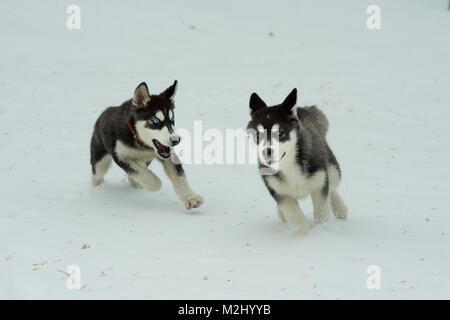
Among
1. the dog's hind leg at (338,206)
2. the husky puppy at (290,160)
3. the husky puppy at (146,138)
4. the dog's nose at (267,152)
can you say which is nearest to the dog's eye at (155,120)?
the husky puppy at (146,138)

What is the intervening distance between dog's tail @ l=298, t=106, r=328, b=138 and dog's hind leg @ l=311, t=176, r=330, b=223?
1048 millimetres

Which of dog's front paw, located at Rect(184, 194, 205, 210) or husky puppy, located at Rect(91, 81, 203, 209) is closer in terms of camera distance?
husky puppy, located at Rect(91, 81, 203, 209)

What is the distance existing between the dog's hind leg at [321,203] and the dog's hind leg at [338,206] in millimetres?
734

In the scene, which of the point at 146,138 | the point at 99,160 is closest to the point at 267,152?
the point at 146,138

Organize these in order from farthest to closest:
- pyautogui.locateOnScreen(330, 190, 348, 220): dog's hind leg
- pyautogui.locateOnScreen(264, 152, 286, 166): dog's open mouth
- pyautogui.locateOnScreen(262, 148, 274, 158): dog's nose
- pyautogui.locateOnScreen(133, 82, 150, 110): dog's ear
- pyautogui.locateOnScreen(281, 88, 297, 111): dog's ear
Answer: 1. pyautogui.locateOnScreen(133, 82, 150, 110): dog's ear
2. pyautogui.locateOnScreen(330, 190, 348, 220): dog's hind leg
3. pyautogui.locateOnScreen(281, 88, 297, 111): dog's ear
4. pyautogui.locateOnScreen(264, 152, 286, 166): dog's open mouth
5. pyautogui.locateOnScreen(262, 148, 274, 158): dog's nose

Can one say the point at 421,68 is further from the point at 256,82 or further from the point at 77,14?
the point at 77,14

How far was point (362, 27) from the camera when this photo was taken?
3100 cm

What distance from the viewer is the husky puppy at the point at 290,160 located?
246 inches

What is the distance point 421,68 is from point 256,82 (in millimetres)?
6894

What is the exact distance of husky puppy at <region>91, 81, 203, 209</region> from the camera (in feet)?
25.9

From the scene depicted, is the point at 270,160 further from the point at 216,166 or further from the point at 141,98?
the point at 216,166

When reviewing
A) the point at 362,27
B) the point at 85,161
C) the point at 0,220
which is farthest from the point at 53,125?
the point at 362,27

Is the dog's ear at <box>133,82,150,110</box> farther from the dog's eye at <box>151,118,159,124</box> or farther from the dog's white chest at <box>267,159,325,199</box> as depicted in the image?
the dog's white chest at <box>267,159,325,199</box>

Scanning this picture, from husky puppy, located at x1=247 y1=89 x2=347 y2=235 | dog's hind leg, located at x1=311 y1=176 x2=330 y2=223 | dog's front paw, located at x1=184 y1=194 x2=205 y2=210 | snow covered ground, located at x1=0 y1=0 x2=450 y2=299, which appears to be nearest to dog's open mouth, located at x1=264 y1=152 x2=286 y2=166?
husky puppy, located at x1=247 y1=89 x2=347 y2=235
